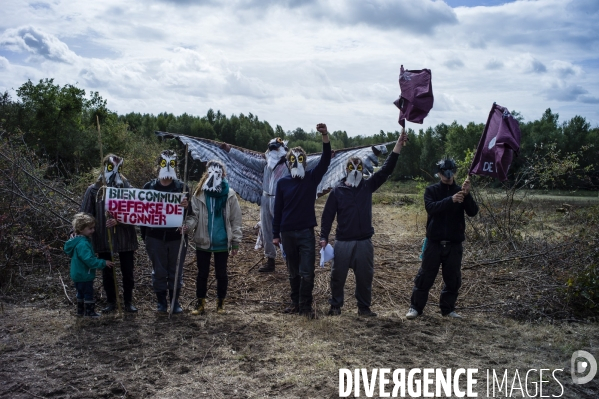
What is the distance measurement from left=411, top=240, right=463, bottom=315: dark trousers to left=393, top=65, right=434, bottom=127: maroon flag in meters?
1.47

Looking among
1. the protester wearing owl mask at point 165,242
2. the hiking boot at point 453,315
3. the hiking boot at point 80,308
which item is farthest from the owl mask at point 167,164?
the hiking boot at point 453,315

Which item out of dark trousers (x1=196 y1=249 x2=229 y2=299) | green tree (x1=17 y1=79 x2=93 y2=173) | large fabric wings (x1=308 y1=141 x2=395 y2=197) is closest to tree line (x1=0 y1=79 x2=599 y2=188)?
green tree (x1=17 y1=79 x2=93 y2=173)

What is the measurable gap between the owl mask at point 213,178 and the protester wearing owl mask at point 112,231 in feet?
3.36

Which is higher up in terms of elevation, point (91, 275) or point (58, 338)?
point (91, 275)

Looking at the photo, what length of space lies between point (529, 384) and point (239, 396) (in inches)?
96.3

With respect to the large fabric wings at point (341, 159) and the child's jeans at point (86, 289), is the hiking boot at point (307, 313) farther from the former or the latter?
the child's jeans at point (86, 289)

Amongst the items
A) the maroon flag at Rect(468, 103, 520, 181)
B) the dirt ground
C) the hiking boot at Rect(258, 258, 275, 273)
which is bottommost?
the dirt ground

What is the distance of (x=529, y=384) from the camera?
462cm

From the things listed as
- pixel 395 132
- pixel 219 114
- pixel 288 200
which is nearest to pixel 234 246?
pixel 288 200

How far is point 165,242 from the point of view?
6.33 metres

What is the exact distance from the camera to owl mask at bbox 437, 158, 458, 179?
6.21 metres

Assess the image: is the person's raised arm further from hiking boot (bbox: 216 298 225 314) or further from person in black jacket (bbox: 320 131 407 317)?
hiking boot (bbox: 216 298 225 314)

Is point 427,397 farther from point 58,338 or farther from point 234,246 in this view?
point 58,338

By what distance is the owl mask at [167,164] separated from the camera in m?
6.28
